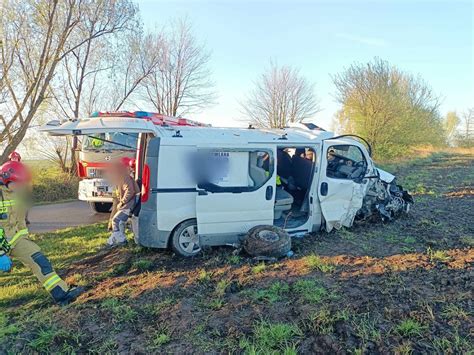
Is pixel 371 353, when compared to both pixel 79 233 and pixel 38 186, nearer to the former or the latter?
pixel 79 233

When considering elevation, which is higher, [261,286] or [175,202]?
[175,202]

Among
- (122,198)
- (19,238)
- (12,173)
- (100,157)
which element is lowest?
(19,238)

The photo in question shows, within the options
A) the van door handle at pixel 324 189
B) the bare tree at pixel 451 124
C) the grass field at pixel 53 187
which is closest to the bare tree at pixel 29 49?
the grass field at pixel 53 187

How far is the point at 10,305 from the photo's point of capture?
167 inches

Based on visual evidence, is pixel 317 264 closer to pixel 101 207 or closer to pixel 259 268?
pixel 259 268

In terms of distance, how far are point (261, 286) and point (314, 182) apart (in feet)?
8.19

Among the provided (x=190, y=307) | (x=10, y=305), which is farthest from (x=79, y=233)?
(x=190, y=307)

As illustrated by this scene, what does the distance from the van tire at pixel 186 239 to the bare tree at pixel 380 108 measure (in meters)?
23.3

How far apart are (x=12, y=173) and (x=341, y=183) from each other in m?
4.91

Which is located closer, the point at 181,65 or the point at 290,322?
the point at 290,322

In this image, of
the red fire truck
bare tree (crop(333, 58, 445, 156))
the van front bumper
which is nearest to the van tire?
the red fire truck

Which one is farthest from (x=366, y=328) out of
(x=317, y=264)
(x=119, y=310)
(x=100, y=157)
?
(x=100, y=157)

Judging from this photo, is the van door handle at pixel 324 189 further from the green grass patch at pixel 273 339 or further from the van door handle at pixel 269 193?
the green grass patch at pixel 273 339

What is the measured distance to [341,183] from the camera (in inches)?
240
